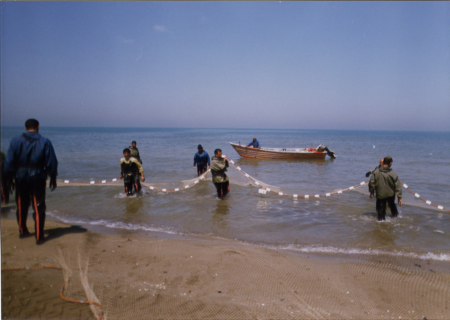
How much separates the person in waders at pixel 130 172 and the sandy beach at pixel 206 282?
130 inches

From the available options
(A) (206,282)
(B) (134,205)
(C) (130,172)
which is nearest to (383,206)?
(A) (206,282)

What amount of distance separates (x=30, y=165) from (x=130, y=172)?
4354 millimetres

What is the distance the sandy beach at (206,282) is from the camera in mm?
3102

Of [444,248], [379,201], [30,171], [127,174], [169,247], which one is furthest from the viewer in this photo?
[127,174]

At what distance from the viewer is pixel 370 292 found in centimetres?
364

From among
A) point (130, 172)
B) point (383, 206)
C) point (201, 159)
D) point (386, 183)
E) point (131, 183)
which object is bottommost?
point (383, 206)

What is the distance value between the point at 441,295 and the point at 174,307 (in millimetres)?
3537

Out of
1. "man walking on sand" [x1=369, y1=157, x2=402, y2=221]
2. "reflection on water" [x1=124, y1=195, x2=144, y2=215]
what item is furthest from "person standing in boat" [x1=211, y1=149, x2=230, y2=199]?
"man walking on sand" [x1=369, y1=157, x2=402, y2=221]

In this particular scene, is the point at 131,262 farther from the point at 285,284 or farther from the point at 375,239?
the point at 375,239

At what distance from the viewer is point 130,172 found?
8414 millimetres

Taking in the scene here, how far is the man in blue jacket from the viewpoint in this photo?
395 centimetres

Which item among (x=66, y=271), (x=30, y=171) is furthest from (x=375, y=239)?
(x=30, y=171)

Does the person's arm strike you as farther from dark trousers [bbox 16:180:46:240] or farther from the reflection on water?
the reflection on water

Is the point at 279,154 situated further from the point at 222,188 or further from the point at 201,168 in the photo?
the point at 222,188
